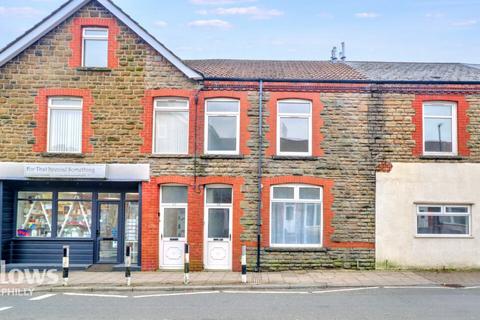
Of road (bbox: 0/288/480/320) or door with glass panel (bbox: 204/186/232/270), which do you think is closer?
road (bbox: 0/288/480/320)

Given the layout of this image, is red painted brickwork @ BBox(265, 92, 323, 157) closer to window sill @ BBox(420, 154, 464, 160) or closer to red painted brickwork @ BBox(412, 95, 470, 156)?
red painted brickwork @ BBox(412, 95, 470, 156)

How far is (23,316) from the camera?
9570 millimetres

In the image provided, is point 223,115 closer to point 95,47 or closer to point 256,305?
point 95,47

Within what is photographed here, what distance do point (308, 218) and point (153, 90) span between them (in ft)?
22.7

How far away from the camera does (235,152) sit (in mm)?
16844

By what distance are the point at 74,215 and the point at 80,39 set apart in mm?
6139

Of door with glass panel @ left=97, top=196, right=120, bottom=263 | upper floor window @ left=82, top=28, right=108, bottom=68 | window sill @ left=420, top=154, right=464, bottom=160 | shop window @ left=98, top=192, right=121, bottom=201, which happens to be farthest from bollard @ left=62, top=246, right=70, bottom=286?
window sill @ left=420, top=154, right=464, bottom=160

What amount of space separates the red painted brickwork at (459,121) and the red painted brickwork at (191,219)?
625 cm

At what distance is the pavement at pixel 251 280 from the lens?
13.3 meters

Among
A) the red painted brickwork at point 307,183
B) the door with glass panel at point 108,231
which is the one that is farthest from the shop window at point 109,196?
the red painted brickwork at point 307,183

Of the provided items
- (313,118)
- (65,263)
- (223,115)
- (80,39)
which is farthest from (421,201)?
(80,39)

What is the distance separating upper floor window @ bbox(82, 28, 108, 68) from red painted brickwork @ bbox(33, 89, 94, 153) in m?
1.10

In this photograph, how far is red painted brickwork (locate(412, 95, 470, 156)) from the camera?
16.8m

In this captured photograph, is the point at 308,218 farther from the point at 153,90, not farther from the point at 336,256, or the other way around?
the point at 153,90
